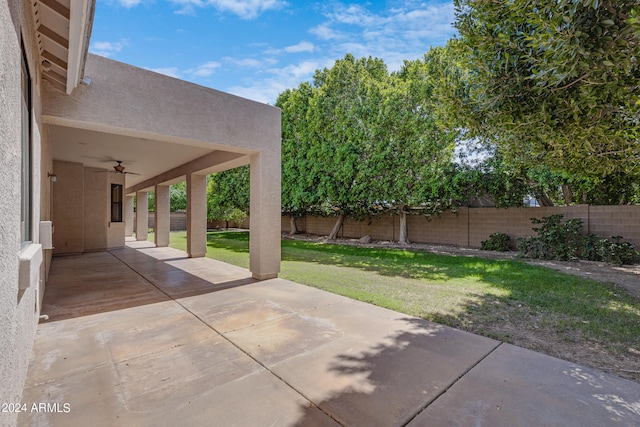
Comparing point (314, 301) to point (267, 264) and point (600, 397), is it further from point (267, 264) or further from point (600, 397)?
point (600, 397)

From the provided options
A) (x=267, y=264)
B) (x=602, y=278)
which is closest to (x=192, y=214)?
(x=267, y=264)

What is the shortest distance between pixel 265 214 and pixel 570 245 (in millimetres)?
10878

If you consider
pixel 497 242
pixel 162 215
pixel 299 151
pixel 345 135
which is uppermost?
pixel 345 135

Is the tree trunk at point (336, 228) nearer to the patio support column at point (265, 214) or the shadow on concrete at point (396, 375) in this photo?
the patio support column at point (265, 214)

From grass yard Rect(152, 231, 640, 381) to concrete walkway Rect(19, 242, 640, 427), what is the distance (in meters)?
0.51

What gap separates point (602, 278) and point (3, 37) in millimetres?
11321

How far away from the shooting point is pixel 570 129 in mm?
5375

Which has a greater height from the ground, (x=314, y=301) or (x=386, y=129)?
(x=386, y=129)

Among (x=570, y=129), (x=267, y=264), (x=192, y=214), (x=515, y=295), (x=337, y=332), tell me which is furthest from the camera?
(x=192, y=214)

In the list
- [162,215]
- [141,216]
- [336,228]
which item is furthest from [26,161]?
[336,228]

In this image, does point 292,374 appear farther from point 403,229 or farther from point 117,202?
Answer: point 117,202

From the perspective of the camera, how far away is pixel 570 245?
1117 cm

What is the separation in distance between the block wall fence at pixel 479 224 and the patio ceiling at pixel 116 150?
1171 centimetres

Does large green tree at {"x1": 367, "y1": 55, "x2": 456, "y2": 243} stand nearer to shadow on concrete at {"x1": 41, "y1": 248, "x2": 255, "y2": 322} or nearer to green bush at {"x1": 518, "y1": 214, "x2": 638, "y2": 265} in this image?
green bush at {"x1": 518, "y1": 214, "x2": 638, "y2": 265}
